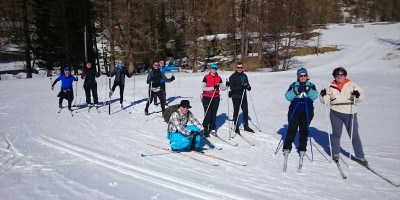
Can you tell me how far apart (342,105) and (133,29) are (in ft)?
91.2

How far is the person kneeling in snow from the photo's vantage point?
320 inches

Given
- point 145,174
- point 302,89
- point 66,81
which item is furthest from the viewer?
point 66,81

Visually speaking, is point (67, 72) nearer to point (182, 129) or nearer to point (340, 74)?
point (182, 129)

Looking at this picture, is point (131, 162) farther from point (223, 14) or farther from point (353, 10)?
point (353, 10)

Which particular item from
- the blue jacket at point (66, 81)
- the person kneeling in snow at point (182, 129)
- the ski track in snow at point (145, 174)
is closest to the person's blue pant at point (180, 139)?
the person kneeling in snow at point (182, 129)

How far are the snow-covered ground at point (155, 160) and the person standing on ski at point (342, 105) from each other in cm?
49

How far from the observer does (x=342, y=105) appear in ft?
25.0

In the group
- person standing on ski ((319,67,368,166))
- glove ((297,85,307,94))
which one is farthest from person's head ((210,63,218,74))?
person standing on ski ((319,67,368,166))

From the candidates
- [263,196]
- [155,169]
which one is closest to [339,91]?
[263,196]

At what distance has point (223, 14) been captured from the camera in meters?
43.2

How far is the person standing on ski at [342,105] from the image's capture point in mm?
7543

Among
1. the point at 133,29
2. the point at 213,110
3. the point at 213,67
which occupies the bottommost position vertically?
the point at 213,110

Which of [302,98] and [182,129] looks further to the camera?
[182,129]

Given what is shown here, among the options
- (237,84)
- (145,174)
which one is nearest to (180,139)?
(145,174)
